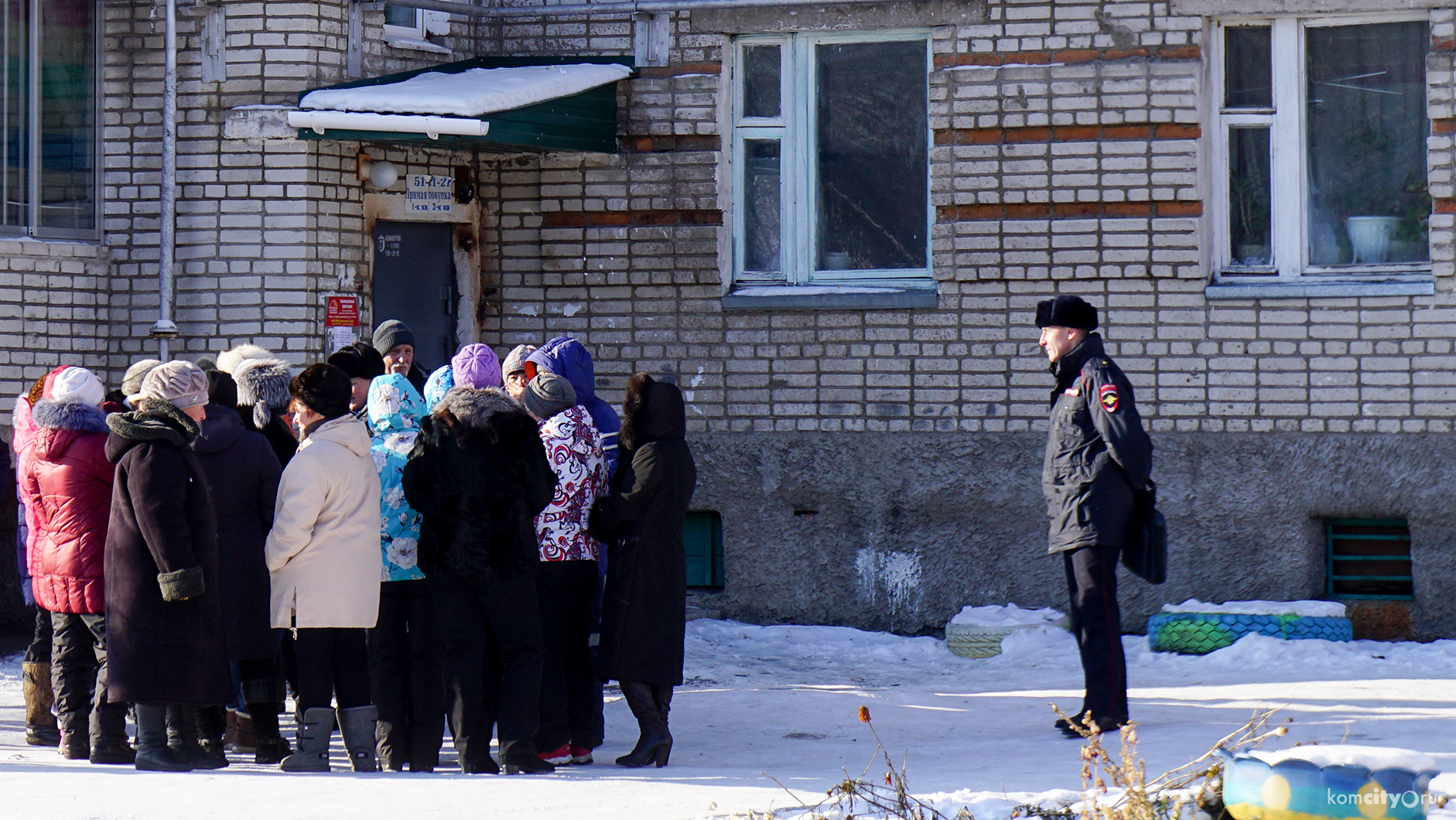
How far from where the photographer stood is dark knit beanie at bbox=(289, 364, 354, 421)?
5.88 metres

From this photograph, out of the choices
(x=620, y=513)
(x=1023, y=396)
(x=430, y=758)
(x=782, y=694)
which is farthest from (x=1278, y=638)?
(x=430, y=758)

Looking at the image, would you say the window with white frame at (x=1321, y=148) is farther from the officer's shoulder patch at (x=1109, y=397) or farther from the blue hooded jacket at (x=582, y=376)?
the blue hooded jacket at (x=582, y=376)

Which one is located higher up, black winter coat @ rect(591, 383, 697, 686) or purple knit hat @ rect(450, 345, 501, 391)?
purple knit hat @ rect(450, 345, 501, 391)

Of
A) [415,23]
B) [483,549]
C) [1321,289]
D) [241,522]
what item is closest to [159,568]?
[241,522]

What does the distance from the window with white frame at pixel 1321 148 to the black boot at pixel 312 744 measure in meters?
5.38

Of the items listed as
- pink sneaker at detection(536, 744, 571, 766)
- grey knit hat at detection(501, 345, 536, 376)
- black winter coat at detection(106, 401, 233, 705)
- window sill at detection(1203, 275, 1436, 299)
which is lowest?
pink sneaker at detection(536, 744, 571, 766)

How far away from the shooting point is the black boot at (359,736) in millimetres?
5906

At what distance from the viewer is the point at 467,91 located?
27.9ft

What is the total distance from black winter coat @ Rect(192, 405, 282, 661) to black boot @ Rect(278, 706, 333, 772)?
323 mm

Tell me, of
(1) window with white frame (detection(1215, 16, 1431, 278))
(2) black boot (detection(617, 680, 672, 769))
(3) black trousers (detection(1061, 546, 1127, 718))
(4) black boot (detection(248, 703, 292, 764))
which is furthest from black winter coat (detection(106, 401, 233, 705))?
(1) window with white frame (detection(1215, 16, 1431, 278))

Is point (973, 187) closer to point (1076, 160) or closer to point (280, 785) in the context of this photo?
point (1076, 160)

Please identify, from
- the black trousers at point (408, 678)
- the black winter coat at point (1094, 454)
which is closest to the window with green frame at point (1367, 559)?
the black winter coat at point (1094, 454)

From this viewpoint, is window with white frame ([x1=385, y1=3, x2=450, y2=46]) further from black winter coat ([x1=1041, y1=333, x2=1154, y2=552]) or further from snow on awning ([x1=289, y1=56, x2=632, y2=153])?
black winter coat ([x1=1041, y1=333, x2=1154, y2=552])

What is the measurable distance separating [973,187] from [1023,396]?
3.73 feet
